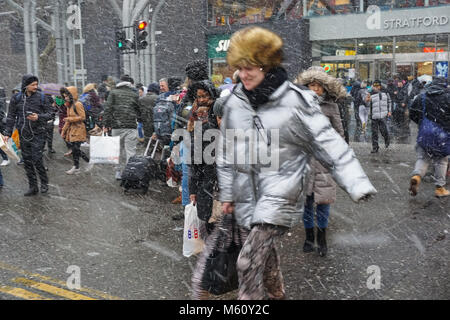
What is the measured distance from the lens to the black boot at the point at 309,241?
5082 mm

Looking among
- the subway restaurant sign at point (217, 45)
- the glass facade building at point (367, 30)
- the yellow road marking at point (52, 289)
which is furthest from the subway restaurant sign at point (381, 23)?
the yellow road marking at point (52, 289)

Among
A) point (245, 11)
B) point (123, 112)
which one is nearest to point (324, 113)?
point (123, 112)

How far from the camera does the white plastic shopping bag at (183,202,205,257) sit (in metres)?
4.62

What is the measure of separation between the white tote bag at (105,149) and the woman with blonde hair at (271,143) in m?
5.92

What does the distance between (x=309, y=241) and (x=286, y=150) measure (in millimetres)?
2375

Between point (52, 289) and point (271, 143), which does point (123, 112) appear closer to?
point (52, 289)

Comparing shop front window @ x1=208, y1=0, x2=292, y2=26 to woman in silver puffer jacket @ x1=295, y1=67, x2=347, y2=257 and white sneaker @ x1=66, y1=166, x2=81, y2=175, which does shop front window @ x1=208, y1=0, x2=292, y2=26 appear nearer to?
white sneaker @ x1=66, y1=166, x2=81, y2=175

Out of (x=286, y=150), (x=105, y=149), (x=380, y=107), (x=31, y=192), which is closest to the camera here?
(x=286, y=150)

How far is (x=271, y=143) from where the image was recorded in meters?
2.99

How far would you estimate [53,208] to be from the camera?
6992mm

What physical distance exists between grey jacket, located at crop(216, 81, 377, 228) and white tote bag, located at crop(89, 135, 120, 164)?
5914 millimetres

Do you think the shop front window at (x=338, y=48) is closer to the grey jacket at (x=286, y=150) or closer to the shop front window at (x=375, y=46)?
the shop front window at (x=375, y=46)
